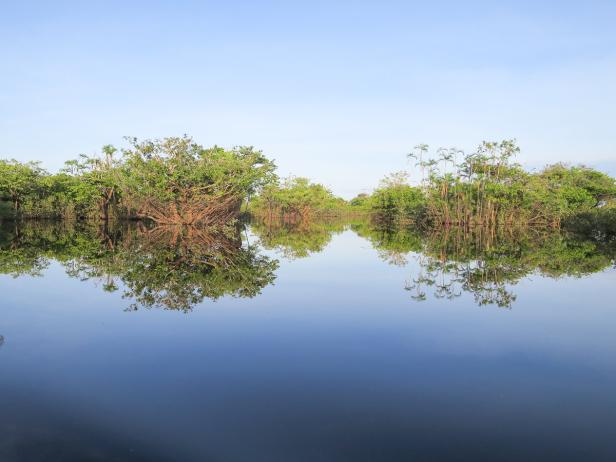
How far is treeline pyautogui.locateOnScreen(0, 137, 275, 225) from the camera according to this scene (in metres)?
27.4

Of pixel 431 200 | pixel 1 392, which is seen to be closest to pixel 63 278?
pixel 1 392

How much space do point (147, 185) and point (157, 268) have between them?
57.5 ft

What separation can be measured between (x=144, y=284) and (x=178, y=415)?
6136 mm

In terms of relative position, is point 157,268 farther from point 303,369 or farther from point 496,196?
point 496,196

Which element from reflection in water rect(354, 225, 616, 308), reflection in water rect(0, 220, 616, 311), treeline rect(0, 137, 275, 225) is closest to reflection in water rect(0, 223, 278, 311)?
reflection in water rect(0, 220, 616, 311)

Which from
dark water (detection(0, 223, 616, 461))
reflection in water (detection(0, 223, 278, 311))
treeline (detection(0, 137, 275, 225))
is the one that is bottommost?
dark water (detection(0, 223, 616, 461))

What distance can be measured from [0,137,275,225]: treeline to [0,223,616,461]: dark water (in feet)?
58.7

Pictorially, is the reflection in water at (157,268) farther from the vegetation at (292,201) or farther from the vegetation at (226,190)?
the vegetation at (292,201)

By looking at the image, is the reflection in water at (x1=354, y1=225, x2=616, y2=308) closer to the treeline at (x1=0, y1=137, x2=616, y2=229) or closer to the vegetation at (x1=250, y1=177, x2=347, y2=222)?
the treeline at (x1=0, y1=137, x2=616, y2=229)

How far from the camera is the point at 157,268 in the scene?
36.8 feet

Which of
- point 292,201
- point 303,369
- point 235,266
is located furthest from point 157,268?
point 292,201

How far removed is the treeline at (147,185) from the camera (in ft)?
90.0

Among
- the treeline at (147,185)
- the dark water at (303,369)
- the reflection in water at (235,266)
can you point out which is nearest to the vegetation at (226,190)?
the treeline at (147,185)

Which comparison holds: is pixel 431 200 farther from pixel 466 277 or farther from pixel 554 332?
pixel 554 332
